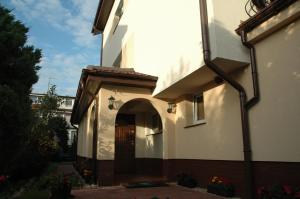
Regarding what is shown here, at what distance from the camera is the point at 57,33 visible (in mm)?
12828

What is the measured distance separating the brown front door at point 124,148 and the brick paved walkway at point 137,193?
3.88 meters

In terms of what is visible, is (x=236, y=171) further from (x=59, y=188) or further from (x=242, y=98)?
(x=59, y=188)

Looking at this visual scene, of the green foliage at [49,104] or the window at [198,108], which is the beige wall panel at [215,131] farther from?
the green foliage at [49,104]

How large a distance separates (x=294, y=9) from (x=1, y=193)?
8486mm

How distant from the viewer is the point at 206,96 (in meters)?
8.22

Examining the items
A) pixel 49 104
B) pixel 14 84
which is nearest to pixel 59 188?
pixel 14 84

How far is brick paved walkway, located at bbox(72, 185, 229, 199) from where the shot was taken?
6719mm

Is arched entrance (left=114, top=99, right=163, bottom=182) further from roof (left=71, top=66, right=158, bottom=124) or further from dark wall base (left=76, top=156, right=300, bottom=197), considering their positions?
roof (left=71, top=66, right=158, bottom=124)

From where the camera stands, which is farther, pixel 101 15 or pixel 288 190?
pixel 101 15

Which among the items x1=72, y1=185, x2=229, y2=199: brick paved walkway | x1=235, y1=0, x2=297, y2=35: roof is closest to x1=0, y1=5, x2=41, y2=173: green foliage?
x1=72, y1=185, x2=229, y2=199: brick paved walkway

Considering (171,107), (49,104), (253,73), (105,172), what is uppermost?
(49,104)

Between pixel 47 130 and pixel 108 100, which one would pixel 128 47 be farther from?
pixel 47 130

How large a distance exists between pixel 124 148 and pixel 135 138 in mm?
663

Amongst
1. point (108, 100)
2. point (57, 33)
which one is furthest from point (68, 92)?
point (108, 100)
